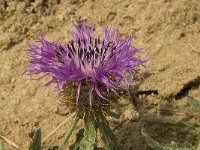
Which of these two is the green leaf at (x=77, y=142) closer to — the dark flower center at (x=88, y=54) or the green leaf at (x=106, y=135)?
the green leaf at (x=106, y=135)

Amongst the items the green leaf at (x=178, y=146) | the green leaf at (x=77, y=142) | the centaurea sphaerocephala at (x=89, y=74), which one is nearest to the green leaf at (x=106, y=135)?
the centaurea sphaerocephala at (x=89, y=74)

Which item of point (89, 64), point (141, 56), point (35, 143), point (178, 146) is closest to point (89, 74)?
point (89, 64)

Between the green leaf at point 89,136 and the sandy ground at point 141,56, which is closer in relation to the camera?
the green leaf at point 89,136

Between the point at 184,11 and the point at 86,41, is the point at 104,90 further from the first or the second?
the point at 184,11

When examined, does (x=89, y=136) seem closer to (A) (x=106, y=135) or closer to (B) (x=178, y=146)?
(A) (x=106, y=135)

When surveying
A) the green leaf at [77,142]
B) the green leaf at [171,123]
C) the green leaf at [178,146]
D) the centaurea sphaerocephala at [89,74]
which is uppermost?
the centaurea sphaerocephala at [89,74]

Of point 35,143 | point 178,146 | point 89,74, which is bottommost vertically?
point 178,146
